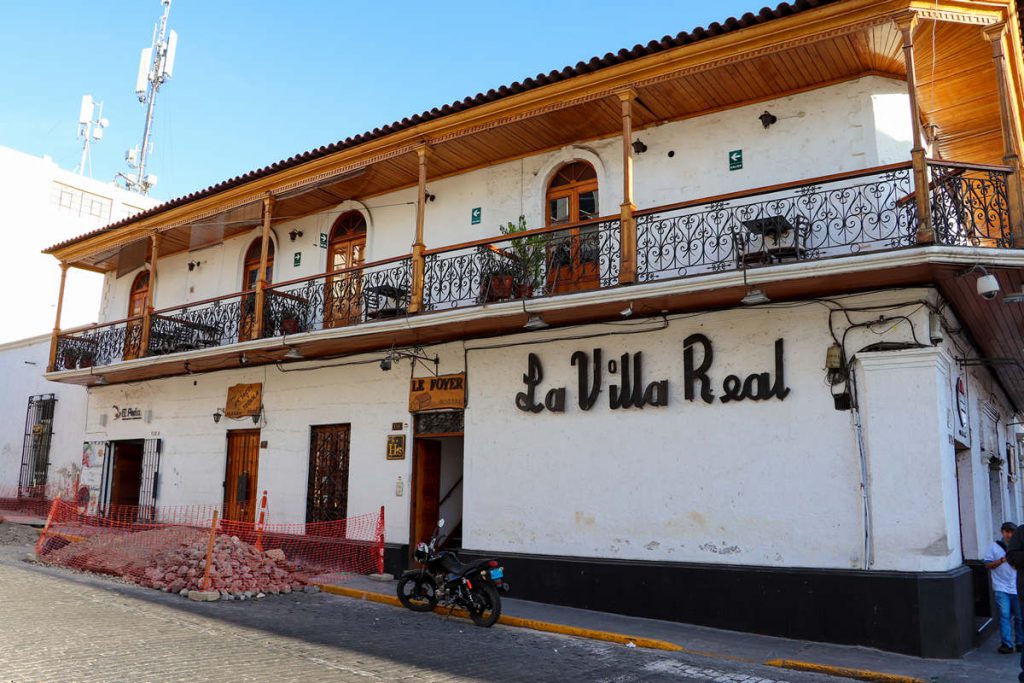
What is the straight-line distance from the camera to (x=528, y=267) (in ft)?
35.8

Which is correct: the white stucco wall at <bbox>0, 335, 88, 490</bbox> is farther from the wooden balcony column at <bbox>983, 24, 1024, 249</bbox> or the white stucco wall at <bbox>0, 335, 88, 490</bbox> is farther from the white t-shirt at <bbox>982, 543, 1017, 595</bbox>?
the wooden balcony column at <bbox>983, 24, 1024, 249</bbox>

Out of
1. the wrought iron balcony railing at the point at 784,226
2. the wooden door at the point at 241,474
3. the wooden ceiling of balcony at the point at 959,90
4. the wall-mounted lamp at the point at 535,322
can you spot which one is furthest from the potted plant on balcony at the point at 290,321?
the wooden ceiling of balcony at the point at 959,90

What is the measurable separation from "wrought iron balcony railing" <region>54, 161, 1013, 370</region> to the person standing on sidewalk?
3.54m

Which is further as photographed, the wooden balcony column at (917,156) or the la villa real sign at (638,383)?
the la villa real sign at (638,383)

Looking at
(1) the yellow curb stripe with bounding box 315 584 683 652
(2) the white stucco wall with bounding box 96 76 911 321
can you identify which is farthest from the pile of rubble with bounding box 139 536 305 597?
(2) the white stucco wall with bounding box 96 76 911 321

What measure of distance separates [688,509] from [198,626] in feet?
19.0

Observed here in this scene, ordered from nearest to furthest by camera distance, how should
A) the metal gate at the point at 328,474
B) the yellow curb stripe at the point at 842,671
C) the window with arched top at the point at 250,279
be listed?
the yellow curb stripe at the point at 842,671 → the metal gate at the point at 328,474 → the window with arched top at the point at 250,279

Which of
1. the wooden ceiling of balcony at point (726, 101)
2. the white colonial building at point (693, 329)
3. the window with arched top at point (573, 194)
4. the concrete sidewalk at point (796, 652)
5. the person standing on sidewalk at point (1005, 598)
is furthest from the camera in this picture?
the window with arched top at point (573, 194)

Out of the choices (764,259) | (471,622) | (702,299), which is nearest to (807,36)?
(764,259)

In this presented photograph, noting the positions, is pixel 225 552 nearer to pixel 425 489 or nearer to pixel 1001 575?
pixel 425 489

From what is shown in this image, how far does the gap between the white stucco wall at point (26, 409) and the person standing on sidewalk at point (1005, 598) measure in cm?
1885

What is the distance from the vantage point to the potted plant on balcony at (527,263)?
10859 millimetres

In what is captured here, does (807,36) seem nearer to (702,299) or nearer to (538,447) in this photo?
(702,299)

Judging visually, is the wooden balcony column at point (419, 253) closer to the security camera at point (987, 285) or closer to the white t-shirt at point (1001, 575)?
the security camera at point (987, 285)
